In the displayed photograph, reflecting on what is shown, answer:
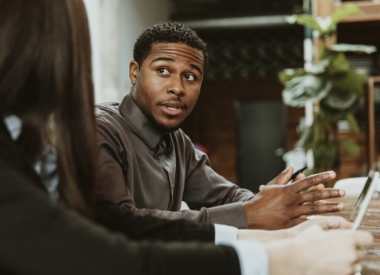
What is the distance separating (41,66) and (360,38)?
5039 mm

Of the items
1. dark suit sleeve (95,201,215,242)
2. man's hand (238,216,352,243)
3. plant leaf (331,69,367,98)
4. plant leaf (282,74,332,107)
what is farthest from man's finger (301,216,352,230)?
plant leaf (331,69,367,98)

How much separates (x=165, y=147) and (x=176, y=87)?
214 millimetres

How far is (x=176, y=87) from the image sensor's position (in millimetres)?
1276

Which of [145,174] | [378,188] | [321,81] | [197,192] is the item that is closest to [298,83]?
[321,81]

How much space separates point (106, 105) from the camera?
135 centimetres

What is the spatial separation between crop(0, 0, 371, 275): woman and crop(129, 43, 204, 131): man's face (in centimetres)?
64

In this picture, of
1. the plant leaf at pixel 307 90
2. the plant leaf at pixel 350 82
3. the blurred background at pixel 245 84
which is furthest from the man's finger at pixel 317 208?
the blurred background at pixel 245 84

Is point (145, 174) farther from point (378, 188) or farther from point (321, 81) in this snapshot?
point (321, 81)

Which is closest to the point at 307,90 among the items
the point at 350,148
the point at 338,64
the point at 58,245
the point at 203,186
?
the point at 338,64

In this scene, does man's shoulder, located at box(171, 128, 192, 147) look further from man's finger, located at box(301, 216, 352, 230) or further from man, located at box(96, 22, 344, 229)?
man's finger, located at box(301, 216, 352, 230)

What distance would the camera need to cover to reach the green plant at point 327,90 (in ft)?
13.0

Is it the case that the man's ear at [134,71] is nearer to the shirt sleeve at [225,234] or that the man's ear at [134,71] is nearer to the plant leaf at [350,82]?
the shirt sleeve at [225,234]

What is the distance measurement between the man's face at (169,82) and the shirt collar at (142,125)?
2cm

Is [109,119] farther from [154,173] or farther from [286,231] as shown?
[286,231]
